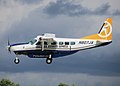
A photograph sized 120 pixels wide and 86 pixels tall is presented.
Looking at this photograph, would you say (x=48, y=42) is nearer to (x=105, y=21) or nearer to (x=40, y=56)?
(x=40, y=56)

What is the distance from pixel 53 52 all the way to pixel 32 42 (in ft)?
15.3

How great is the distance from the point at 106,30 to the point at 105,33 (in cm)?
101

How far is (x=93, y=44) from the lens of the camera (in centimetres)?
14725

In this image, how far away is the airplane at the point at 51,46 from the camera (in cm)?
14500

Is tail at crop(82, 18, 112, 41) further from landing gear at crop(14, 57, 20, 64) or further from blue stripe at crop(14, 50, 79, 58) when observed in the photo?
landing gear at crop(14, 57, 20, 64)

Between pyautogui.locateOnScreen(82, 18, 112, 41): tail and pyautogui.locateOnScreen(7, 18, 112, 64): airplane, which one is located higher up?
pyautogui.locateOnScreen(82, 18, 112, 41): tail

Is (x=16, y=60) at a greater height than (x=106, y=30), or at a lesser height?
lesser

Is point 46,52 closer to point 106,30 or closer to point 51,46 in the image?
point 51,46

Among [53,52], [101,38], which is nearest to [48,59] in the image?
[53,52]

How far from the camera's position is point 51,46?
14525 cm

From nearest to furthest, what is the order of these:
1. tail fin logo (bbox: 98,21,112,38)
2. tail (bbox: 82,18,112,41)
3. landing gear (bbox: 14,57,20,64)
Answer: landing gear (bbox: 14,57,20,64) → tail (bbox: 82,18,112,41) → tail fin logo (bbox: 98,21,112,38)

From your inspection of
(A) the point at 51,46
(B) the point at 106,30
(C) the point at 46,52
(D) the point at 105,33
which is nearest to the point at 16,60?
(C) the point at 46,52

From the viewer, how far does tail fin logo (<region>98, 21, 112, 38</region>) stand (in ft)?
491

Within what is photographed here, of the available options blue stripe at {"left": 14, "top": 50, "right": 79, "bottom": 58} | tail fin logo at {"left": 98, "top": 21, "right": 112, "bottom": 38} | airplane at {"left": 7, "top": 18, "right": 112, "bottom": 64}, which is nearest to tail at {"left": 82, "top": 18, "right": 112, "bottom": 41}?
tail fin logo at {"left": 98, "top": 21, "right": 112, "bottom": 38}
